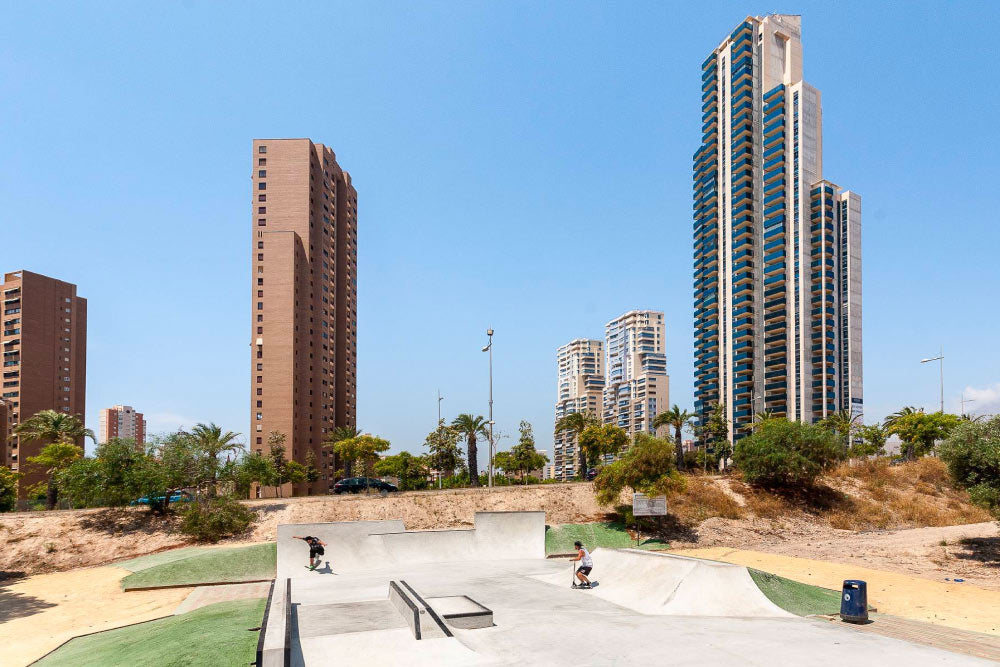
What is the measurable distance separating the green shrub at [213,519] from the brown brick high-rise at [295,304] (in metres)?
46.7

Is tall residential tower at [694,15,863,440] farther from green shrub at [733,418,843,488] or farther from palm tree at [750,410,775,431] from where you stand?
green shrub at [733,418,843,488]

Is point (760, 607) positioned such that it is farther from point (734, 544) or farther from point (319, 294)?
point (319, 294)

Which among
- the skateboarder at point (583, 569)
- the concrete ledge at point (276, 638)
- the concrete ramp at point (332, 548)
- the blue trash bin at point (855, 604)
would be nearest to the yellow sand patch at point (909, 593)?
the blue trash bin at point (855, 604)

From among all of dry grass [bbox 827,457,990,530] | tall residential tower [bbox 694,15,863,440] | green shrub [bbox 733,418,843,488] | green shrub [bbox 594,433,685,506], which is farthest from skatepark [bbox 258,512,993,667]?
tall residential tower [bbox 694,15,863,440]

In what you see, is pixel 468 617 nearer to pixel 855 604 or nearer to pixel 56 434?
pixel 855 604

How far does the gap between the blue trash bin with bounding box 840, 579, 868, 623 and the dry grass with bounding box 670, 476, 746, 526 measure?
22314 millimetres

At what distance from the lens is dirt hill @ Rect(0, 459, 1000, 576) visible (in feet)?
106

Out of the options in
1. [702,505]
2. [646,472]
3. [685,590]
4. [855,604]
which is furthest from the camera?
[702,505]

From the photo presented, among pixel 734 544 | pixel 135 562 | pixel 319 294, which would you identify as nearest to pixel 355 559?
pixel 135 562

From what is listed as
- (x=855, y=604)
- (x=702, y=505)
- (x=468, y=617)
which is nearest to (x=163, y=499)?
(x=468, y=617)

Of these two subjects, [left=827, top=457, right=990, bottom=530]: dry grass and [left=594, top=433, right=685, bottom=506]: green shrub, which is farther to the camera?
[left=827, top=457, right=990, bottom=530]: dry grass

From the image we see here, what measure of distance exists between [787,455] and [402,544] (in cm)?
2734

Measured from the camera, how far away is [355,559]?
25.3 m

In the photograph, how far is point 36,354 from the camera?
351 feet
